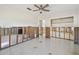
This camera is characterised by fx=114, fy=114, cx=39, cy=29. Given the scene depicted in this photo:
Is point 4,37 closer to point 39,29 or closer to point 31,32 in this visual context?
point 31,32

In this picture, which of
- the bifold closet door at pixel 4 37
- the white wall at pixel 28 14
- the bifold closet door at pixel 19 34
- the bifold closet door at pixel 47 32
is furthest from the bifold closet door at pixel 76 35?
the bifold closet door at pixel 4 37

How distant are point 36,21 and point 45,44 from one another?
0.49m

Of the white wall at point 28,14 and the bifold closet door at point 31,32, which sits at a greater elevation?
the white wall at point 28,14

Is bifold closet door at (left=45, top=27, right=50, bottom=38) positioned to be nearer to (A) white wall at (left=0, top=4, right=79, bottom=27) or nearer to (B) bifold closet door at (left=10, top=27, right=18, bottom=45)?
(A) white wall at (left=0, top=4, right=79, bottom=27)

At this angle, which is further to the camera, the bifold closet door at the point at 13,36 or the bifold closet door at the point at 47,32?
the bifold closet door at the point at 47,32

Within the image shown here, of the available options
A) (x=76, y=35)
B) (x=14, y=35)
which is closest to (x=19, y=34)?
(x=14, y=35)

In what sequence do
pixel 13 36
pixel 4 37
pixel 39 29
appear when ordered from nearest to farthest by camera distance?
pixel 4 37 < pixel 13 36 < pixel 39 29

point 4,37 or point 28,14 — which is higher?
point 28,14

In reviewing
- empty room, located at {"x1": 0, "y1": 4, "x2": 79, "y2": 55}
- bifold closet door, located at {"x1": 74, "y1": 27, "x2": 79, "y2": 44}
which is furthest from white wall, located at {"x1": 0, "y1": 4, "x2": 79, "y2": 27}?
bifold closet door, located at {"x1": 74, "y1": 27, "x2": 79, "y2": 44}

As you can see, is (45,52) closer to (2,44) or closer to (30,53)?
(30,53)

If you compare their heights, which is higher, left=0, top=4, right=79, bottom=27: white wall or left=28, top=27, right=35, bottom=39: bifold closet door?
left=0, top=4, right=79, bottom=27: white wall

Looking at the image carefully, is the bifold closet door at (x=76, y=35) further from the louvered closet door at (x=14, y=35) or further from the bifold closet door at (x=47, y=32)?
the louvered closet door at (x=14, y=35)

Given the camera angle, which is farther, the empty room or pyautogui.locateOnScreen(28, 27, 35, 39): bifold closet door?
pyautogui.locateOnScreen(28, 27, 35, 39): bifold closet door
